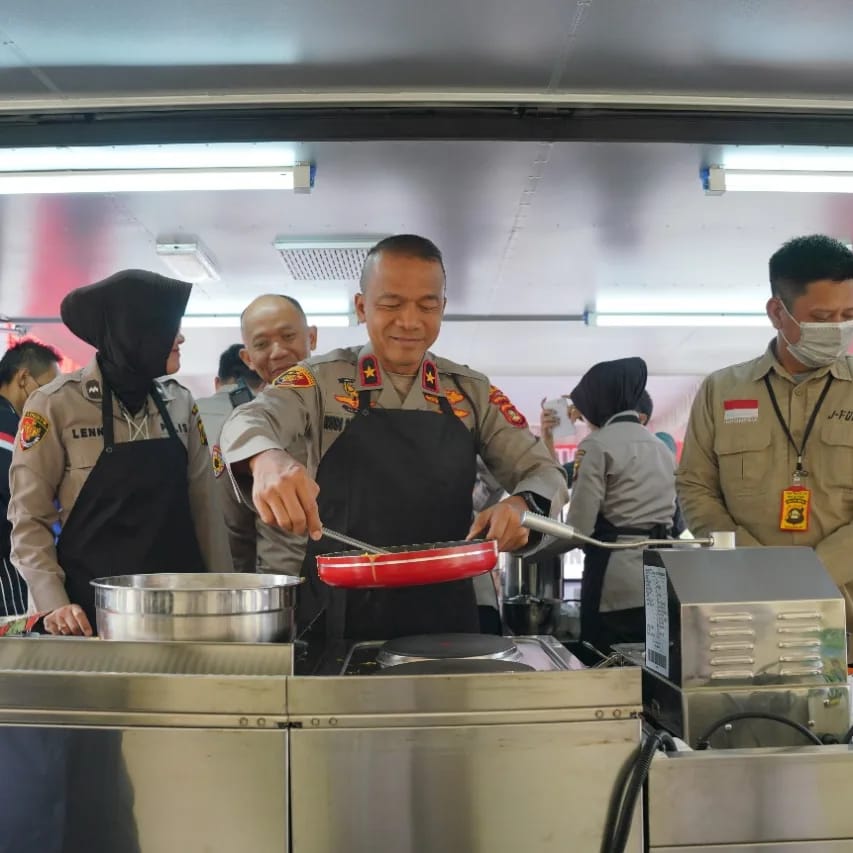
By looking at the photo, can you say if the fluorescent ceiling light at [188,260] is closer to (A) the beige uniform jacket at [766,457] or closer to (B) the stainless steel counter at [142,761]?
(A) the beige uniform jacket at [766,457]

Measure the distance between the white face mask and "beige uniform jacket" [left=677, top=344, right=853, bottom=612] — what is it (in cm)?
7

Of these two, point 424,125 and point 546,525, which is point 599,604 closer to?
point 424,125

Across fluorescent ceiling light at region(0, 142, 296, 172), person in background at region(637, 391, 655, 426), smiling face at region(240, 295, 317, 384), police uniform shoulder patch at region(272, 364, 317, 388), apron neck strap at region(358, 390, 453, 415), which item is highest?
fluorescent ceiling light at region(0, 142, 296, 172)

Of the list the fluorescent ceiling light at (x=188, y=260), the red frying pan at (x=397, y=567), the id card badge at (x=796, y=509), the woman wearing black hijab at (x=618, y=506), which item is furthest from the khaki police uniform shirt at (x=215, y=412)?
the red frying pan at (x=397, y=567)

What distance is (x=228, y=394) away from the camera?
3322mm

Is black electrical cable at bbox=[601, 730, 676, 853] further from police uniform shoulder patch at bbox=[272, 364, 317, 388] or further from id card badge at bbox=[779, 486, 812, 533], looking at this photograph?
id card badge at bbox=[779, 486, 812, 533]

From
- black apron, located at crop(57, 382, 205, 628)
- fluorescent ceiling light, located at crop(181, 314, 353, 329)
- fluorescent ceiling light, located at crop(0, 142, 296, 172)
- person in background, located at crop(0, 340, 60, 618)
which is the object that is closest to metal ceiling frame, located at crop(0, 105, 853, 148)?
fluorescent ceiling light, located at crop(0, 142, 296, 172)

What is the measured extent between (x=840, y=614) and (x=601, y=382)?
86.8 inches

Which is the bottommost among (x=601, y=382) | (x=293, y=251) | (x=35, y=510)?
(x=35, y=510)

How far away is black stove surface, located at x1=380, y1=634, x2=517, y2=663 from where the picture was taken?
113 cm

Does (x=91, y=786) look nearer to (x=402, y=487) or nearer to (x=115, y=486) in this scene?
(x=402, y=487)

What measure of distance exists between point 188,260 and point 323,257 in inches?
29.9

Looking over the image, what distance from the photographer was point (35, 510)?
2043mm

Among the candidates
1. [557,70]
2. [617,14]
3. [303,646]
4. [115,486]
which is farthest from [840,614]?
[557,70]
